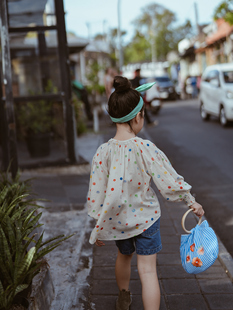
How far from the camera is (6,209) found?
317 cm

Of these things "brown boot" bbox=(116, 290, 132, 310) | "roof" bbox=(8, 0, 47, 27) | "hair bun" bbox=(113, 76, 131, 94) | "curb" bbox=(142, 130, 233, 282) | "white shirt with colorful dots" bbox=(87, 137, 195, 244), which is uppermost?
"roof" bbox=(8, 0, 47, 27)

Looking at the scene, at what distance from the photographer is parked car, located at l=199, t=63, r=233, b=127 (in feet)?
42.0

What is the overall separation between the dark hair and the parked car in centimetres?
1046

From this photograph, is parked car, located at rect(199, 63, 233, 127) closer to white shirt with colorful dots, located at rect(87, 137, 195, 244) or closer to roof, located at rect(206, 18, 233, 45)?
white shirt with colorful dots, located at rect(87, 137, 195, 244)

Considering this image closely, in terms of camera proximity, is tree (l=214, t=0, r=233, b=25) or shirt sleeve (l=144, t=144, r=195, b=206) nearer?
shirt sleeve (l=144, t=144, r=195, b=206)

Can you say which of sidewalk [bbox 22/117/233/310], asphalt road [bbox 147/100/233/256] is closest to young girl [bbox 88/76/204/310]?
sidewalk [bbox 22/117/233/310]

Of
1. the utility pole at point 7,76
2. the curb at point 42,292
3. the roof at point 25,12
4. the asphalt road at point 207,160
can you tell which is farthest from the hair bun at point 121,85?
the roof at point 25,12

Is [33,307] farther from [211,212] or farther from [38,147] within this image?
[38,147]

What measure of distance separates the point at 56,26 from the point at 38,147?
2.22 m

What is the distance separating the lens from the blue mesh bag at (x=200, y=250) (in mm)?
2627

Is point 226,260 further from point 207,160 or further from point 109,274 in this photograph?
point 207,160

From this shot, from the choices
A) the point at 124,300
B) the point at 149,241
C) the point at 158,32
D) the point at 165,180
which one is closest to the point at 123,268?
the point at 124,300

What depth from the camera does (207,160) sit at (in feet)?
28.3

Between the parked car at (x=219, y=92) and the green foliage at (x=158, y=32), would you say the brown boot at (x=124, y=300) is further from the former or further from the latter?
the green foliage at (x=158, y=32)
